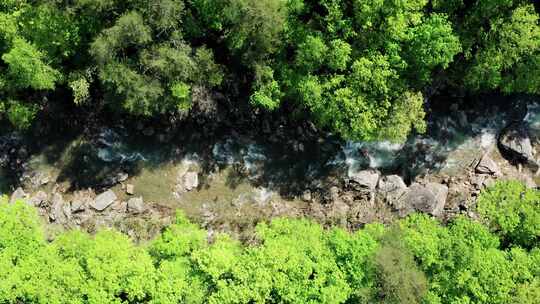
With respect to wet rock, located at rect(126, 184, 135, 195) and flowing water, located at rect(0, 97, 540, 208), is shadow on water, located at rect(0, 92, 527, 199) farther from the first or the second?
wet rock, located at rect(126, 184, 135, 195)

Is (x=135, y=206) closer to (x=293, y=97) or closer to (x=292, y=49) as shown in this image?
(x=293, y=97)

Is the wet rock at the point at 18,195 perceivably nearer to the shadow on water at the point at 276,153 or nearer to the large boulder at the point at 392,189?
the shadow on water at the point at 276,153

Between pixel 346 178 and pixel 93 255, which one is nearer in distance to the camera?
pixel 93 255

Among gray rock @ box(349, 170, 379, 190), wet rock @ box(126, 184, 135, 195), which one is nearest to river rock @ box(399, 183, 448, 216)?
gray rock @ box(349, 170, 379, 190)

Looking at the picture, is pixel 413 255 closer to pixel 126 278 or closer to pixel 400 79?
pixel 400 79

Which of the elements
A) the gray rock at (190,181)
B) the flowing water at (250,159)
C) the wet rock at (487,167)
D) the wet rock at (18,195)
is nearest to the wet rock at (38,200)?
the wet rock at (18,195)

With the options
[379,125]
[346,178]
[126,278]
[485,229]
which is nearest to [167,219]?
[126,278]

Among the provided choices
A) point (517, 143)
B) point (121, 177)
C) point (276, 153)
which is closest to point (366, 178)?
point (276, 153)

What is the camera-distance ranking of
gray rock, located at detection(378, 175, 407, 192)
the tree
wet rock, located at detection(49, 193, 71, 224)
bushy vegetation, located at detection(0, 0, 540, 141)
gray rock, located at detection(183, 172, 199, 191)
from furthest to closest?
gray rock, located at detection(183, 172, 199, 191), gray rock, located at detection(378, 175, 407, 192), wet rock, located at detection(49, 193, 71, 224), the tree, bushy vegetation, located at detection(0, 0, 540, 141)
